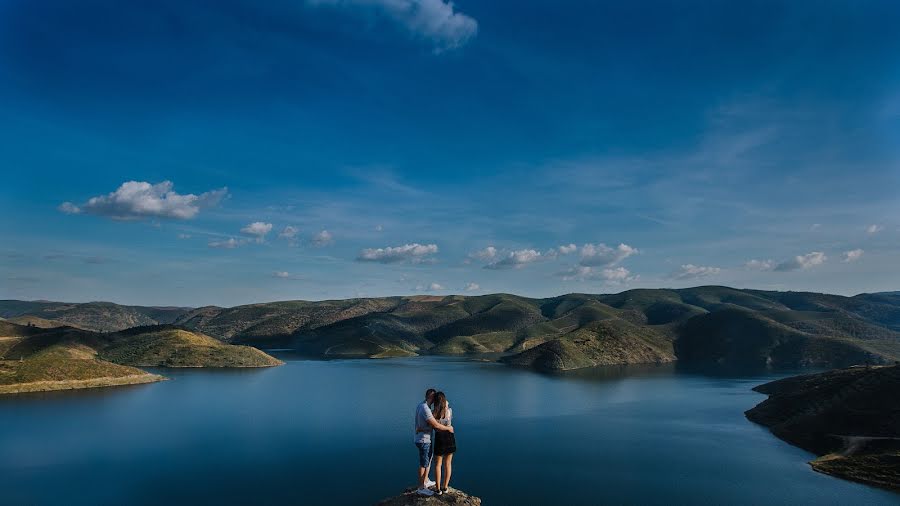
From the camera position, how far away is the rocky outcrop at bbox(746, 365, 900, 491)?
203 ft

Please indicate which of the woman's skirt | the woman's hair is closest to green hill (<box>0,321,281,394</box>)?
the woman's skirt

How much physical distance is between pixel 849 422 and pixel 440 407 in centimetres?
8031

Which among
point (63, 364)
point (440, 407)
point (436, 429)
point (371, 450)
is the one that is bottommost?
point (371, 450)

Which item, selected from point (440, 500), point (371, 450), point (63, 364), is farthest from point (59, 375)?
point (440, 500)

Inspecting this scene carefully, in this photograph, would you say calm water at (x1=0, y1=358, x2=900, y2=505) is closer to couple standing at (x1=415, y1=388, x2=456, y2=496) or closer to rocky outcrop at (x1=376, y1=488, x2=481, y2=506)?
rocky outcrop at (x1=376, y1=488, x2=481, y2=506)

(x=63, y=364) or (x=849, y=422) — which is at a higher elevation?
(x=849, y=422)

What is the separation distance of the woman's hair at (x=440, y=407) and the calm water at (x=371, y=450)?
31114 millimetres

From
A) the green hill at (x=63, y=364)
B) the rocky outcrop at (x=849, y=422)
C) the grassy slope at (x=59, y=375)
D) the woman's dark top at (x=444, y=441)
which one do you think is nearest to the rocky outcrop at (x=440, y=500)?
the woman's dark top at (x=444, y=441)

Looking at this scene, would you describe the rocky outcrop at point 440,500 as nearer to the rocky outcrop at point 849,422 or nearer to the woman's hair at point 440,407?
the woman's hair at point 440,407

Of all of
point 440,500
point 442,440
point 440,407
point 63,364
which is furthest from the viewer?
point 63,364

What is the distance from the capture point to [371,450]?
230ft

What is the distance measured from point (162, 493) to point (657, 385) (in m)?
141

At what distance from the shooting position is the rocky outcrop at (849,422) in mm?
61781

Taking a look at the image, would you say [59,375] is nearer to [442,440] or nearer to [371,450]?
[371,450]
